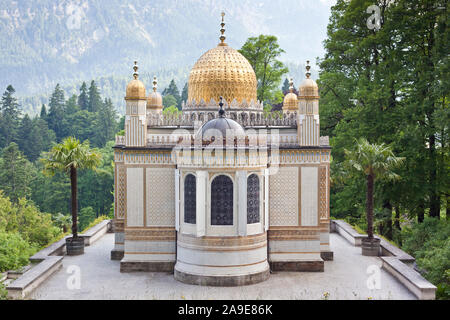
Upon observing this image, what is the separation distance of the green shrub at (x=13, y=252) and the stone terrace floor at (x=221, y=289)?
293 cm

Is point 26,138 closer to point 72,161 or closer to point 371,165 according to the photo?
point 72,161

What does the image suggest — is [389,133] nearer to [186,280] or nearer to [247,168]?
[247,168]

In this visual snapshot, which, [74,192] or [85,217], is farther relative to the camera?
[85,217]

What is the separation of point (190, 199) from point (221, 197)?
1129 millimetres

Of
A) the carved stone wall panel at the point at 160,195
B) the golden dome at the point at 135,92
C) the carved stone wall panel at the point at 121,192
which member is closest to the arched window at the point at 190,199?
the carved stone wall panel at the point at 160,195

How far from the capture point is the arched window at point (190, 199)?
18.4 metres

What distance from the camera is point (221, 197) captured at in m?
18.1

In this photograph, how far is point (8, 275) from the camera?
68.0ft

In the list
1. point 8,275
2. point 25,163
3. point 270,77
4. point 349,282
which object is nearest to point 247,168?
point 349,282

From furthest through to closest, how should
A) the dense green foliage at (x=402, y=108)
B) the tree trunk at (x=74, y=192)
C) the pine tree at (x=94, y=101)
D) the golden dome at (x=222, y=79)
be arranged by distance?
the pine tree at (x=94, y=101) → the dense green foliage at (x=402, y=108) → the tree trunk at (x=74, y=192) → the golden dome at (x=222, y=79)

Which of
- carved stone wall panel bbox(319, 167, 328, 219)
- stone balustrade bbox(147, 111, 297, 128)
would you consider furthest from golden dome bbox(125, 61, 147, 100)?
carved stone wall panel bbox(319, 167, 328, 219)

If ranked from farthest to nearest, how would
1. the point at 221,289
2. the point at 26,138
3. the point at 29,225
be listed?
1. the point at 26,138
2. the point at 29,225
3. the point at 221,289

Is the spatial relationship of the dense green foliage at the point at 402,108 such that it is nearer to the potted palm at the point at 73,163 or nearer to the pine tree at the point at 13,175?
the potted palm at the point at 73,163

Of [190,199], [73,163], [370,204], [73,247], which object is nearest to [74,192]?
[73,163]
